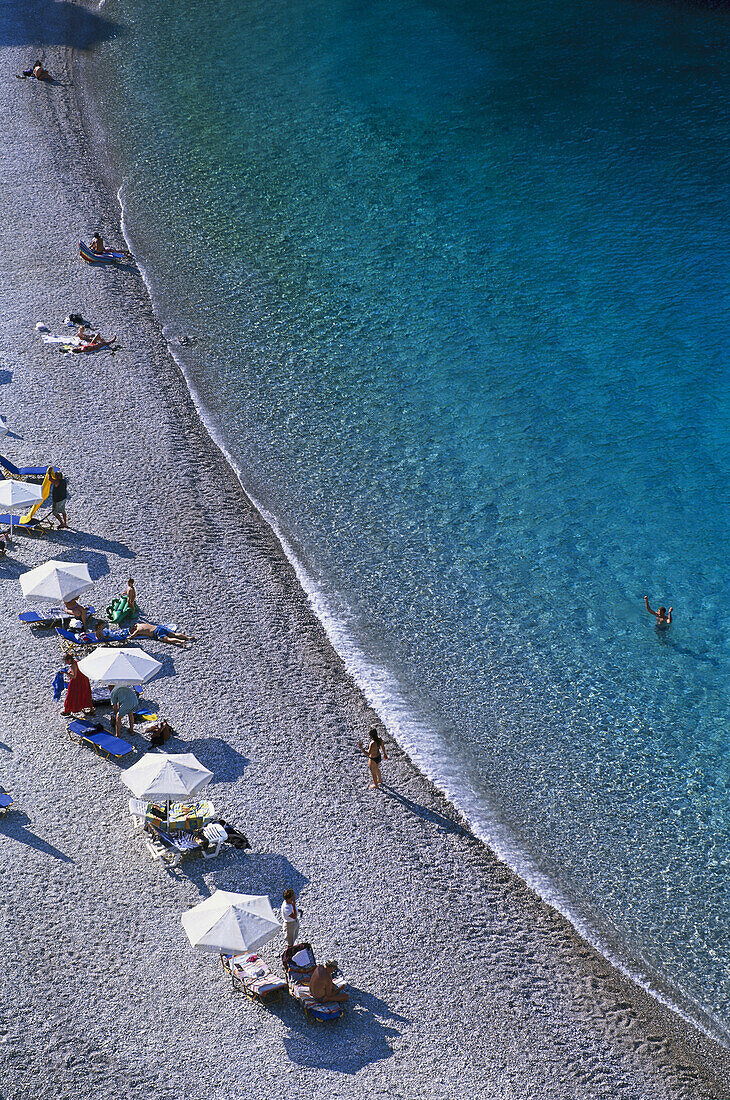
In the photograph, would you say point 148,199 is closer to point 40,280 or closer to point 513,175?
point 40,280

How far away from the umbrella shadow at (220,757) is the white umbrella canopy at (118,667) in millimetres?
1725

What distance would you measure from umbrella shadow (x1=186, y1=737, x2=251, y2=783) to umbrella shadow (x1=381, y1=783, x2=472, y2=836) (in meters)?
2.95

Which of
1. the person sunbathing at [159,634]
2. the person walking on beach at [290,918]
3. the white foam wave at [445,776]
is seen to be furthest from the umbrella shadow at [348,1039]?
the person sunbathing at [159,634]

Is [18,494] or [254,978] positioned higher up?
[254,978]

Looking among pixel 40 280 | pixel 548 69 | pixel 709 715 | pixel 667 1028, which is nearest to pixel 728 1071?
pixel 667 1028

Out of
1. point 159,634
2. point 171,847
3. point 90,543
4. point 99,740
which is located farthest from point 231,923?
point 90,543

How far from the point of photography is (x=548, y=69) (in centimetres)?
5962

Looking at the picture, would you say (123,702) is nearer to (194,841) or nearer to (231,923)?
(194,841)

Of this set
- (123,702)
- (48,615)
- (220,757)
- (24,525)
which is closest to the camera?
(220,757)

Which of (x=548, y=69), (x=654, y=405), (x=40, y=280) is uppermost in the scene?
(x=548, y=69)

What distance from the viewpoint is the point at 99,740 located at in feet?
66.7

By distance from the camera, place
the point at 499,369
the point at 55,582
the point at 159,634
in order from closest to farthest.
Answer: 1. the point at 55,582
2. the point at 159,634
3. the point at 499,369

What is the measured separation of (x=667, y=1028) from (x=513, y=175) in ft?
132

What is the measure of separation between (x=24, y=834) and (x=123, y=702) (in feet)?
11.1
